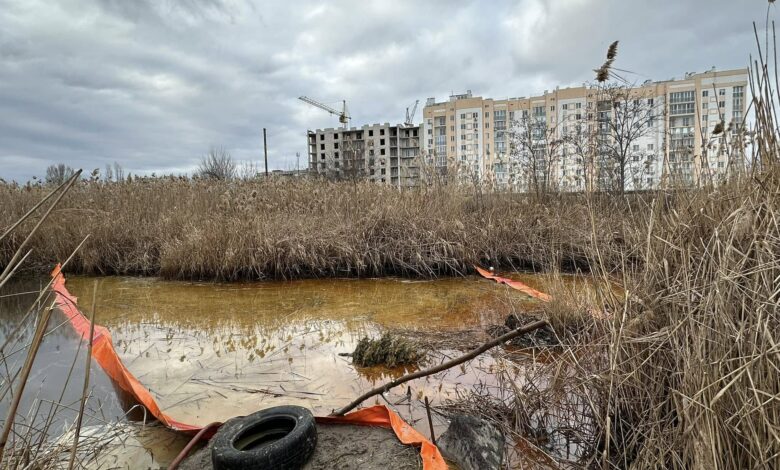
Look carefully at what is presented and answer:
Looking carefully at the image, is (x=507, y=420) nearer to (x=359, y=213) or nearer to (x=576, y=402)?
(x=576, y=402)

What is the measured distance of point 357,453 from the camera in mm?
1675

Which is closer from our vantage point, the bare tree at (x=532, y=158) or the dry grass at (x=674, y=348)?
the dry grass at (x=674, y=348)

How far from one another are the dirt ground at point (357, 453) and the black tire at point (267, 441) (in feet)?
0.24

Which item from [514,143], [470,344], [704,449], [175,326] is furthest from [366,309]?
[514,143]

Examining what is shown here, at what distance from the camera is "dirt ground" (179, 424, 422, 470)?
5.26 ft

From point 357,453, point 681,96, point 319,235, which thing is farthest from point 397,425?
point 681,96

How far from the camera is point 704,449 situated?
113cm

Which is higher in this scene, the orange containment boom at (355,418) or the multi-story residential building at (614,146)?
the multi-story residential building at (614,146)

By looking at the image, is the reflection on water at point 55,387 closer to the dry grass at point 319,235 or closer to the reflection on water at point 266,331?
the reflection on water at point 266,331

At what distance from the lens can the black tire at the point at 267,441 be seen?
1470 mm

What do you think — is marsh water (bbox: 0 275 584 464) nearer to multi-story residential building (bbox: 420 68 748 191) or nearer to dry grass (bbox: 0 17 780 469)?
dry grass (bbox: 0 17 780 469)

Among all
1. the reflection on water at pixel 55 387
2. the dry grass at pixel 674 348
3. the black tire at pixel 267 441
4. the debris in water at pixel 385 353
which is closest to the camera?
the dry grass at pixel 674 348

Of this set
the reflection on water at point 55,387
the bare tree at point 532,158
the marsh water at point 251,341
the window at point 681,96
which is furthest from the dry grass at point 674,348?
the window at point 681,96

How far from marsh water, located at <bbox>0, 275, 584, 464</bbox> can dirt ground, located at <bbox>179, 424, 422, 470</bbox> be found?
0.81 ft
